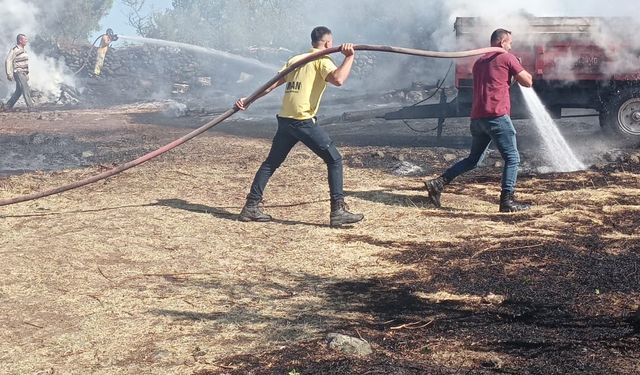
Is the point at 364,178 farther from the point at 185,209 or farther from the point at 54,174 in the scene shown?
the point at 54,174

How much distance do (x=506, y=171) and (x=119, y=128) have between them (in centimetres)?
1122

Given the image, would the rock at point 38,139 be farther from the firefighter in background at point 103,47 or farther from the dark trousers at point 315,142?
the firefighter in background at point 103,47

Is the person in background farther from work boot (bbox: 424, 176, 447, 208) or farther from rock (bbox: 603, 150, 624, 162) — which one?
work boot (bbox: 424, 176, 447, 208)

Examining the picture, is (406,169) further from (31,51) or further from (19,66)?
(31,51)

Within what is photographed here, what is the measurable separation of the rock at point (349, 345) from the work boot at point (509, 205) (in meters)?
3.80

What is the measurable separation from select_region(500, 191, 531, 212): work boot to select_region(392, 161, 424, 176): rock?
100 inches

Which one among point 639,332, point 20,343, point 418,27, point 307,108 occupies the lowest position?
point 20,343

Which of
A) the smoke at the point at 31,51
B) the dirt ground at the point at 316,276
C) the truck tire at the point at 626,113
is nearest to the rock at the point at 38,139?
the dirt ground at the point at 316,276

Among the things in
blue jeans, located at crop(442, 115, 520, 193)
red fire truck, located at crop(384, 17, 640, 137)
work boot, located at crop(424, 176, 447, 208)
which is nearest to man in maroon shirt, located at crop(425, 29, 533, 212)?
blue jeans, located at crop(442, 115, 520, 193)

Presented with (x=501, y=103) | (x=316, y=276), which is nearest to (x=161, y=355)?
(x=316, y=276)

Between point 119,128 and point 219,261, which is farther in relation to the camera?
point 119,128

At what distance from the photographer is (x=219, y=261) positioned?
632 cm

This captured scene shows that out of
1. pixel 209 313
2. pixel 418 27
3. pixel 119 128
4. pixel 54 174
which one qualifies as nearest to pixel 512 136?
pixel 209 313

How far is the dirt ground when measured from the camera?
4273 millimetres
